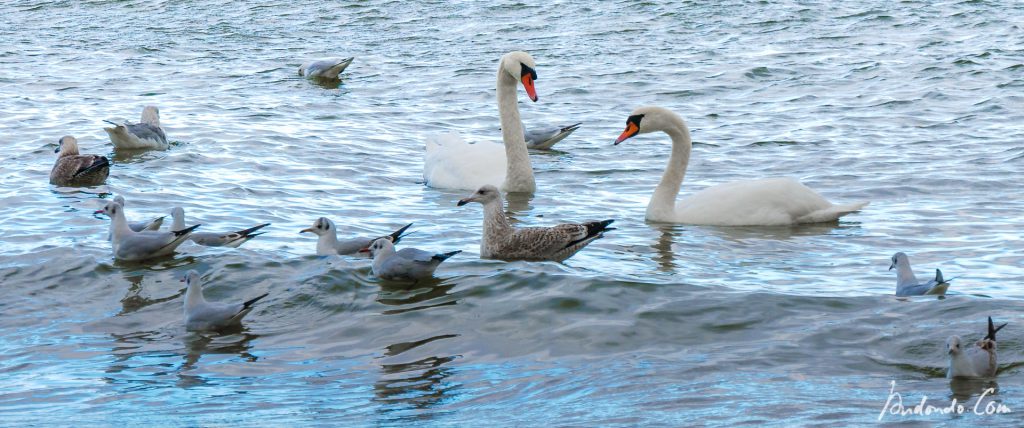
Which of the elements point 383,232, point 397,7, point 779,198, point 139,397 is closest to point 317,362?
point 139,397

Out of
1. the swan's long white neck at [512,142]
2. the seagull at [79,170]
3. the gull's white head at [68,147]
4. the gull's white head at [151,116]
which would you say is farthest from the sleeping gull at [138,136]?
the swan's long white neck at [512,142]

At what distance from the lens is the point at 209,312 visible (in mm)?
7254

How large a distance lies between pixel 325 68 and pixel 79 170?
298 inches

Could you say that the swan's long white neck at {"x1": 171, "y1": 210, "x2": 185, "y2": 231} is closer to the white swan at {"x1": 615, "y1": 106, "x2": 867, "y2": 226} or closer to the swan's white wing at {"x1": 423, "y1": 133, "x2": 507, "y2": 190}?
the swan's white wing at {"x1": 423, "y1": 133, "x2": 507, "y2": 190}

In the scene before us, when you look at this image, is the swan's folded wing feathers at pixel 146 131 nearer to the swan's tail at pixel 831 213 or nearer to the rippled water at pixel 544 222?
the rippled water at pixel 544 222

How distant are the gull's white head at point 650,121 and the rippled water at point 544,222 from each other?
0.66 m

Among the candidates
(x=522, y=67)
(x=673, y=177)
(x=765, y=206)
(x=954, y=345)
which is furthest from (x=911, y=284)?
(x=522, y=67)

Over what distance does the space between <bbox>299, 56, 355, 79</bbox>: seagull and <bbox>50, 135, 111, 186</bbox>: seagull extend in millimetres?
7008

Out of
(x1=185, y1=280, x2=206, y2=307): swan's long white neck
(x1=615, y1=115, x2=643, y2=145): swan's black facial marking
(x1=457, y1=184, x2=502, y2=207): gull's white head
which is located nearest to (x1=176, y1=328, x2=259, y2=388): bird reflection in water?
(x1=185, y1=280, x2=206, y2=307): swan's long white neck

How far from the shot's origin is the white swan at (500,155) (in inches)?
480

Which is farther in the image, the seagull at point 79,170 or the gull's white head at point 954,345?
the seagull at point 79,170

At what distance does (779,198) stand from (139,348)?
525cm

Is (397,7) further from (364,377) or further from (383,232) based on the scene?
(364,377)

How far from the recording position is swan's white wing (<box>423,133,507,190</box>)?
12.1 meters
